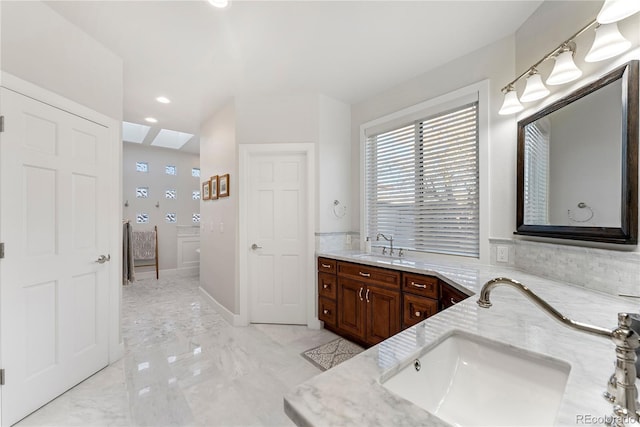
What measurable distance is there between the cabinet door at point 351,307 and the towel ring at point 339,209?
0.83 m

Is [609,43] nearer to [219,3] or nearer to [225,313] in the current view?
[219,3]

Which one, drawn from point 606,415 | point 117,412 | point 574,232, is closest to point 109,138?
point 117,412

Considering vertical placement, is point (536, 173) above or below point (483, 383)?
above

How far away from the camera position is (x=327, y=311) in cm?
284

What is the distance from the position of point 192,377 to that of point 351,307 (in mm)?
1435

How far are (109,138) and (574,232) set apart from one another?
338 cm

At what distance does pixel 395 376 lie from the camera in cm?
67

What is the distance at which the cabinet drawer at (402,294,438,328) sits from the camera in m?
1.92

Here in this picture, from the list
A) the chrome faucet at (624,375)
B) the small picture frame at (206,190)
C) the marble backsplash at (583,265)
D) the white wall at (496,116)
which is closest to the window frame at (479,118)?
the white wall at (496,116)

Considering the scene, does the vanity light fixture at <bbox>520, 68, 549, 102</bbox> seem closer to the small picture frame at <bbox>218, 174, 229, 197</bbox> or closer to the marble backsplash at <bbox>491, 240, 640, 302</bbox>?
the marble backsplash at <bbox>491, 240, 640, 302</bbox>

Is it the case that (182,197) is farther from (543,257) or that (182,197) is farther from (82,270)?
(543,257)

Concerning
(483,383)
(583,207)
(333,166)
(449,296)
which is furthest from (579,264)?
(333,166)

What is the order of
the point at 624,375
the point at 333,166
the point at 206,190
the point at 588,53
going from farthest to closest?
1. the point at 206,190
2. the point at 333,166
3. the point at 588,53
4. the point at 624,375

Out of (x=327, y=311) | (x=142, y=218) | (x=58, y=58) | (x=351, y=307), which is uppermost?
(x=58, y=58)
